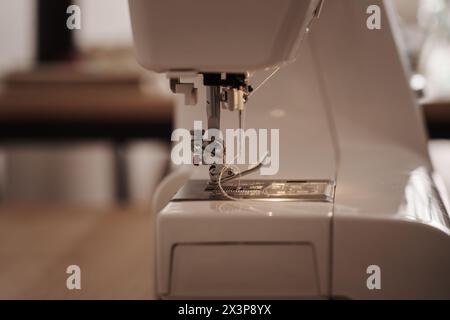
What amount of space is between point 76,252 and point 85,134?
1.05 m

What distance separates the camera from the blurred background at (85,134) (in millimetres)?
1705

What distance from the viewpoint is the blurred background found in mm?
1705

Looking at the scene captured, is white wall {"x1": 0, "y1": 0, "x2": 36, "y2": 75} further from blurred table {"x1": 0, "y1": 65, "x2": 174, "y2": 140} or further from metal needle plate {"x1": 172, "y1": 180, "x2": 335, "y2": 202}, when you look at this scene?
metal needle plate {"x1": 172, "y1": 180, "x2": 335, "y2": 202}

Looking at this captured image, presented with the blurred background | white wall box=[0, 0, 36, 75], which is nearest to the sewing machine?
the blurred background

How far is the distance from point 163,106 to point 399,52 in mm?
1670

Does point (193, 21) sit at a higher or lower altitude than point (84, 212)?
higher

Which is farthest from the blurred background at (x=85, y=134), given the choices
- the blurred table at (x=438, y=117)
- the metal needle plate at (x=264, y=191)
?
the metal needle plate at (x=264, y=191)

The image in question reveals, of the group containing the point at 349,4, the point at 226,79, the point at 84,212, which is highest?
the point at 349,4

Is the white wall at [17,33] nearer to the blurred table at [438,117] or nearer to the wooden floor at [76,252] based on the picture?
the wooden floor at [76,252]

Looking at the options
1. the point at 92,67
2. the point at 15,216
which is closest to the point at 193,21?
the point at 15,216

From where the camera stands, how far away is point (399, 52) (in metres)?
1.26

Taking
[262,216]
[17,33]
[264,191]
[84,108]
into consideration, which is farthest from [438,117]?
[17,33]

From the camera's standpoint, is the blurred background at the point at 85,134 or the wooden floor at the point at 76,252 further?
the blurred background at the point at 85,134
